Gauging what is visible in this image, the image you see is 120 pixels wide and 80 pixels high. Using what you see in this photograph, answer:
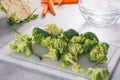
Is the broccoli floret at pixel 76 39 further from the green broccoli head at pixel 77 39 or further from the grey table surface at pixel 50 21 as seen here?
the grey table surface at pixel 50 21

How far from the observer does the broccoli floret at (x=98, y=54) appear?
829mm

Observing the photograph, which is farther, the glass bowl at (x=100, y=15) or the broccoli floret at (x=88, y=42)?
the glass bowl at (x=100, y=15)

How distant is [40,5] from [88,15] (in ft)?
1.12

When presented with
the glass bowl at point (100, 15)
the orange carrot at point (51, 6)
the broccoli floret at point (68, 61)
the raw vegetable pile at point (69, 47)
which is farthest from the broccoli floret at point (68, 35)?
the orange carrot at point (51, 6)

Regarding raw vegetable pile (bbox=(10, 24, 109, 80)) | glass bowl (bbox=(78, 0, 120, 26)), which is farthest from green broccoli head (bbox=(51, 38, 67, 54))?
glass bowl (bbox=(78, 0, 120, 26))

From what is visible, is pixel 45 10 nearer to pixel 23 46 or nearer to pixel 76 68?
pixel 23 46

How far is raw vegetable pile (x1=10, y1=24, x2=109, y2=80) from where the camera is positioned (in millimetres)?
827

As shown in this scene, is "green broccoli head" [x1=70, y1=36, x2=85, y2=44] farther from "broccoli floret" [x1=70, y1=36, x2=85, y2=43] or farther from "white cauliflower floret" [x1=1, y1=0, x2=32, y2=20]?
"white cauliflower floret" [x1=1, y1=0, x2=32, y2=20]

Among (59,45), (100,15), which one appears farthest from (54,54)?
(100,15)

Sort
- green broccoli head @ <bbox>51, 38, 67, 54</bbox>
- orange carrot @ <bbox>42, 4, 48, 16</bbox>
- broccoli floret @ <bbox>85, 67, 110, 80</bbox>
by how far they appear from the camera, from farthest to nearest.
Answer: orange carrot @ <bbox>42, 4, 48, 16</bbox>
green broccoli head @ <bbox>51, 38, 67, 54</bbox>
broccoli floret @ <bbox>85, 67, 110, 80</bbox>

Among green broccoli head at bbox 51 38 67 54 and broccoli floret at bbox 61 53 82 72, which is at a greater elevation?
green broccoli head at bbox 51 38 67 54

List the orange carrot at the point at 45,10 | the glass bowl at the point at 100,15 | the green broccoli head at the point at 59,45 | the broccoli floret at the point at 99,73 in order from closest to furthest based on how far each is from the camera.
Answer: the broccoli floret at the point at 99,73
the green broccoli head at the point at 59,45
the glass bowl at the point at 100,15
the orange carrot at the point at 45,10

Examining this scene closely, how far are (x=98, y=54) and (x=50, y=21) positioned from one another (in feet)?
1.43

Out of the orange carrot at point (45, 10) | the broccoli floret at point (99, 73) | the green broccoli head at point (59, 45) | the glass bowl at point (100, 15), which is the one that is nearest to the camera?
the broccoli floret at point (99, 73)
